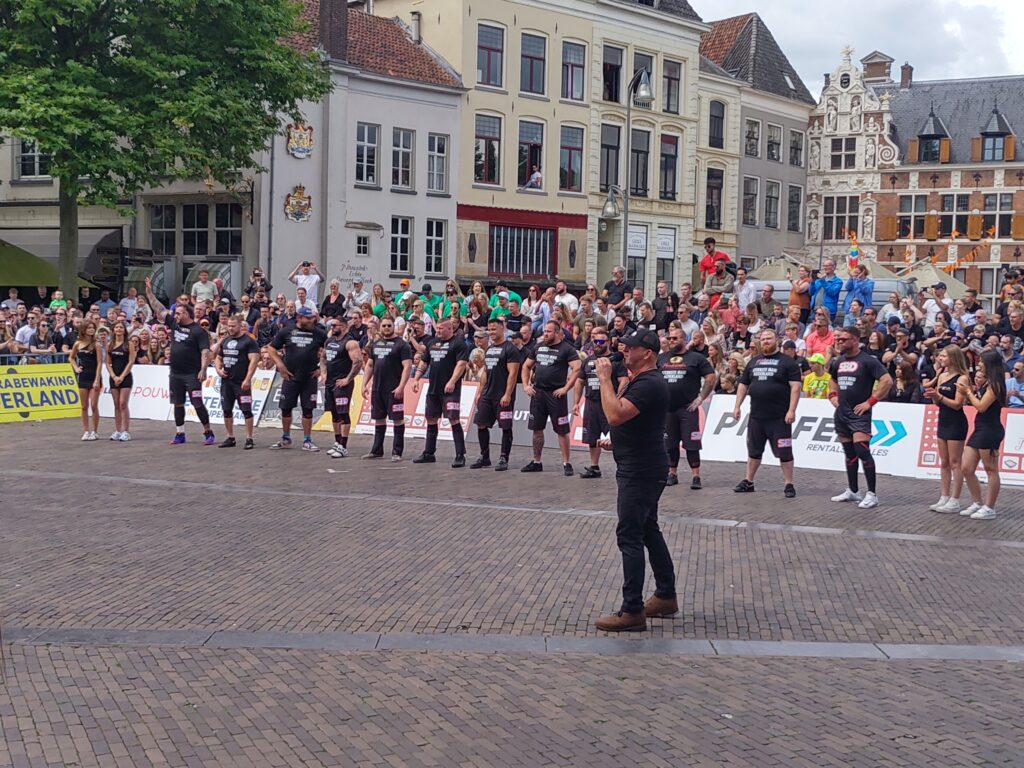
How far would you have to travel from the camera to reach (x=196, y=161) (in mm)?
28188

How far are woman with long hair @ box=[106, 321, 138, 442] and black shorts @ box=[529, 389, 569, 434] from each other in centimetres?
639

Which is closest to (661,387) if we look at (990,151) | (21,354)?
(21,354)

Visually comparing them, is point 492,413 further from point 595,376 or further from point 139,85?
point 139,85

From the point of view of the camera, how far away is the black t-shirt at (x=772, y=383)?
13242mm

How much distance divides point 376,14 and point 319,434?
2512cm

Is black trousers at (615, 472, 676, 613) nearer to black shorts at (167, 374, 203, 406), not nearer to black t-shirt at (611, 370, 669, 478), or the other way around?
black t-shirt at (611, 370, 669, 478)

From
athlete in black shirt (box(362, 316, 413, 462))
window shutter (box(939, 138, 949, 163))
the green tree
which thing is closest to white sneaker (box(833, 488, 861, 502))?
athlete in black shirt (box(362, 316, 413, 462))

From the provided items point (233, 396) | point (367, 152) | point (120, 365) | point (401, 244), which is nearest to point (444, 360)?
point (233, 396)

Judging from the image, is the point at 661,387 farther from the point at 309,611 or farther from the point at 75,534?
the point at 75,534

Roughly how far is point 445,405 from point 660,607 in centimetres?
812

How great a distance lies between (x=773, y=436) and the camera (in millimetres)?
13391

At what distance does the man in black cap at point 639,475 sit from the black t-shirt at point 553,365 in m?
6.73

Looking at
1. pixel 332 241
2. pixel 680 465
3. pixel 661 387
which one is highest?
pixel 332 241

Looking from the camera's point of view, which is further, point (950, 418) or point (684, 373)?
point (684, 373)
